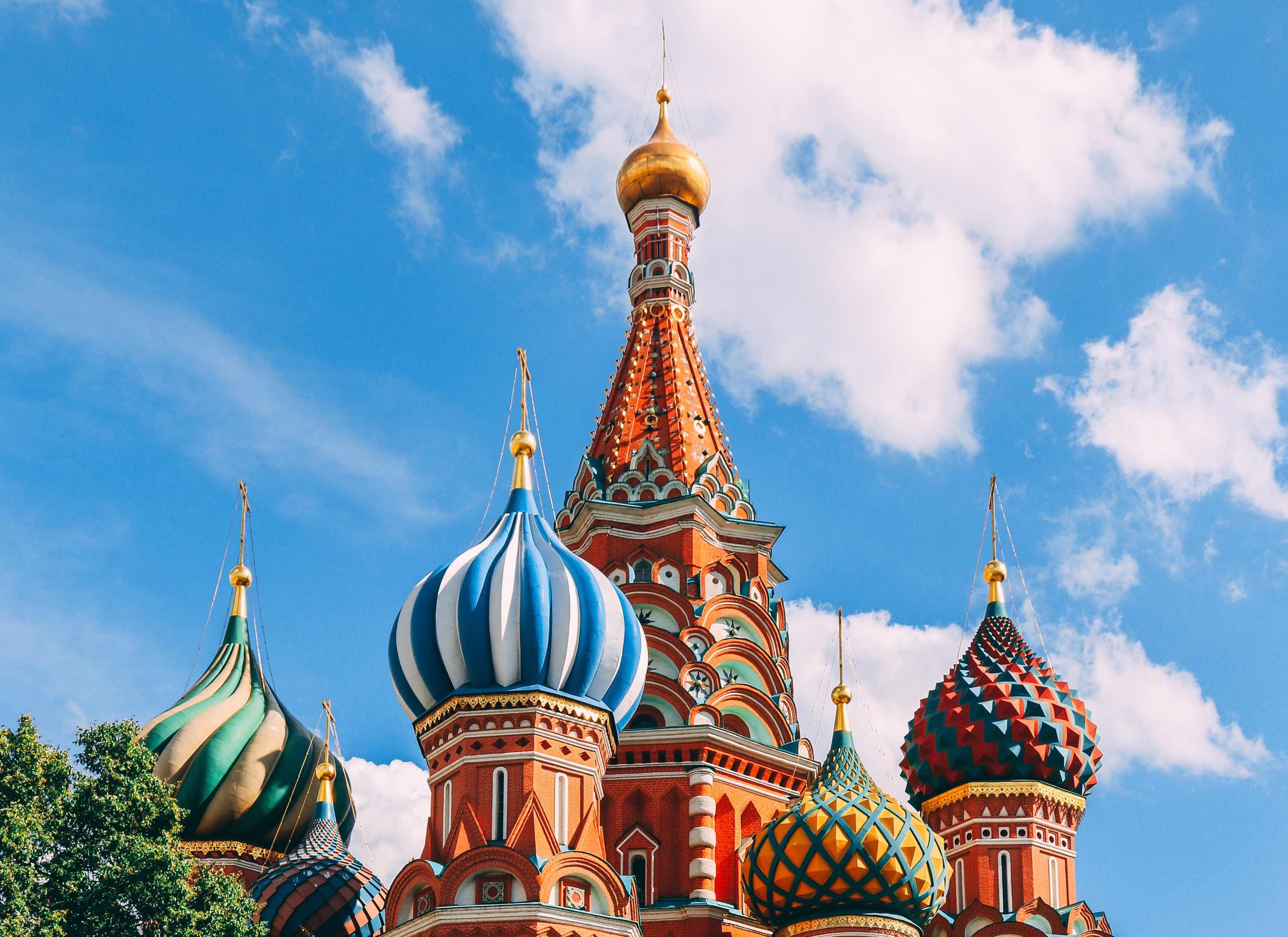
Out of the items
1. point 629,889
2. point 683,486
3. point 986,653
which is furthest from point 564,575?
point 986,653

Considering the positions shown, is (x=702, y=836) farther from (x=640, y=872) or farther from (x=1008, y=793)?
(x=1008, y=793)

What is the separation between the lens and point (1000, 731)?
25.2 meters

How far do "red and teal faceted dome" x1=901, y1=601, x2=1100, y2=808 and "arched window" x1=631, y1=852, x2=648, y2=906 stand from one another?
12.3 ft

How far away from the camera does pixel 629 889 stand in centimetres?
2145

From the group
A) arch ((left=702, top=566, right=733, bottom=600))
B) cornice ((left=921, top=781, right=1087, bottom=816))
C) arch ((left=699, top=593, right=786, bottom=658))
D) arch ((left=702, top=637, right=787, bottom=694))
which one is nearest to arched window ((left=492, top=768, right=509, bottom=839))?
arch ((left=702, top=637, right=787, bottom=694))

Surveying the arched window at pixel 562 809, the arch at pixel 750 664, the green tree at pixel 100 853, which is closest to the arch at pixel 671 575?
the arch at pixel 750 664

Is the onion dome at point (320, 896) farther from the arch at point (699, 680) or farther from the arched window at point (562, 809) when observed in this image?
the arch at point (699, 680)

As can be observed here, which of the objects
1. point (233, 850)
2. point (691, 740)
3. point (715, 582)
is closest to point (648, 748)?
point (691, 740)

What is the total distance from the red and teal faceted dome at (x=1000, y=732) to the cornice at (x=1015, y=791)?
59mm

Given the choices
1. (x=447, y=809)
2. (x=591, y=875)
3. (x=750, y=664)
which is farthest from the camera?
(x=750, y=664)

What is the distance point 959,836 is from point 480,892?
6.90 meters

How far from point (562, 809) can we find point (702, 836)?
3.08 meters

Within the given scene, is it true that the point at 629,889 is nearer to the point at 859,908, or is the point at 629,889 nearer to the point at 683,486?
the point at 859,908

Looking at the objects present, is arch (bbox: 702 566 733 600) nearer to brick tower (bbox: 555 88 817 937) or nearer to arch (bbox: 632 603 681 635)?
brick tower (bbox: 555 88 817 937)
